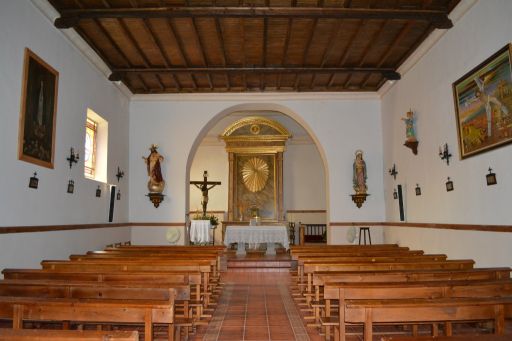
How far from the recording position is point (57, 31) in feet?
24.1

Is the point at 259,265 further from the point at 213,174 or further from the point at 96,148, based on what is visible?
the point at 213,174

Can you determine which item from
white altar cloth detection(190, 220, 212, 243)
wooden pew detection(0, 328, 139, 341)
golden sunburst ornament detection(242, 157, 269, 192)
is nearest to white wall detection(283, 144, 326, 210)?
golden sunburst ornament detection(242, 157, 269, 192)

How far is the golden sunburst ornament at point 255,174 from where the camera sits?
53.2ft

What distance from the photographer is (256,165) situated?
646 inches

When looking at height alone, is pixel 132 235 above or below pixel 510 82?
below

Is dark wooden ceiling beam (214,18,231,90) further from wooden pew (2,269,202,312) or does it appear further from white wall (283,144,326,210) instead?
white wall (283,144,326,210)

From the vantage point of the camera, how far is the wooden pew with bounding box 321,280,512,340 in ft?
10.8

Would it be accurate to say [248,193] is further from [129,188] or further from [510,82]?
[510,82]

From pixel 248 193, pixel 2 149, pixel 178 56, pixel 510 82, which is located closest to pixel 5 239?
pixel 2 149

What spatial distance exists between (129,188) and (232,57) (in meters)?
4.53

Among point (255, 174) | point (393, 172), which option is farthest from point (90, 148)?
point (255, 174)

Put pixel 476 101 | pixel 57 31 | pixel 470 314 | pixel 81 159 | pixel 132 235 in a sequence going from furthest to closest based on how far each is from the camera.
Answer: pixel 132 235, pixel 81 159, pixel 57 31, pixel 476 101, pixel 470 314

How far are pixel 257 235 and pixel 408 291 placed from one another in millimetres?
8830

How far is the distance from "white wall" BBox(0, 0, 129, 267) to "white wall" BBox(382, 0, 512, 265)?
6626 millimetres
